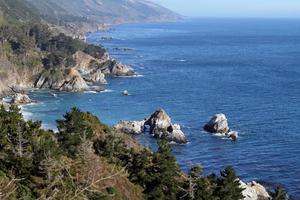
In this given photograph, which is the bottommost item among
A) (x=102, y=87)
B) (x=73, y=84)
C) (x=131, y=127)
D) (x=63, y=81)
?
(x=131, y=127)

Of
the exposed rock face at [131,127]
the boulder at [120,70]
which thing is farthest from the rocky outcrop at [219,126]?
the boulder at [120,70]

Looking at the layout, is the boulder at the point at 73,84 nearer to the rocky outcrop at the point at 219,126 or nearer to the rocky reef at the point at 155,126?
the rocky reef at the point at 155,126

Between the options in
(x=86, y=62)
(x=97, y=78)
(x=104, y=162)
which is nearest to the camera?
(x=104, y=162)

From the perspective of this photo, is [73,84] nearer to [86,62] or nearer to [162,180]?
[86,62]

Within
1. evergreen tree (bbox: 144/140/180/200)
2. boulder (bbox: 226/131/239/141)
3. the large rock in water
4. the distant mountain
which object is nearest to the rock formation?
the distant mountain

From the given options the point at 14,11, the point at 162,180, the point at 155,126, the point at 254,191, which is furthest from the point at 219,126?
the point at 14,11

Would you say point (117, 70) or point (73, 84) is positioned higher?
point (117, 70)

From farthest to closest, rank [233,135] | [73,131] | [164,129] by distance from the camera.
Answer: [164,129]
[233,135]
[73,131]
